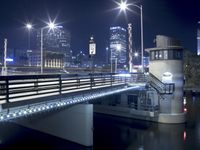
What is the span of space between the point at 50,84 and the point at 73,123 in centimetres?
569

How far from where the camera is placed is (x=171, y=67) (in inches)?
1399

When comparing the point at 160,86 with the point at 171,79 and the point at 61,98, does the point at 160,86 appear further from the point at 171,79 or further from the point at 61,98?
the point at 61,98

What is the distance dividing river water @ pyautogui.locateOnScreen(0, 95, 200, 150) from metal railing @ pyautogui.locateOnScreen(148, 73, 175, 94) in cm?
430

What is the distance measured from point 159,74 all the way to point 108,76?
890cm

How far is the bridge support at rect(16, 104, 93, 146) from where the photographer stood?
2281cm

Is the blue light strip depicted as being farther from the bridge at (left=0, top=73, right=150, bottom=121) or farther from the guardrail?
the guardrail

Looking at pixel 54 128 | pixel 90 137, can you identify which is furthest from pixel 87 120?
pixel 54 128

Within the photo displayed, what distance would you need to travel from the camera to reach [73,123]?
23.4 m

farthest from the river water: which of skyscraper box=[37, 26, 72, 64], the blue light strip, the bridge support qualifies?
skyscraper box=[37, 26, 72, 64]

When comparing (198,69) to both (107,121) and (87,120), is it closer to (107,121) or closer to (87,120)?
(107,121)

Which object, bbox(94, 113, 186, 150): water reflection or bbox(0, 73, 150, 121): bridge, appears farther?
bbox(94, 113, 186, 150): water reflection

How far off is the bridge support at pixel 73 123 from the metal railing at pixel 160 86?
576 inches

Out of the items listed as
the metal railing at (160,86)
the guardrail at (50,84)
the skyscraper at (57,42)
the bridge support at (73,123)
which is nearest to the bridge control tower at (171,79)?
the metal railing at (160,86)

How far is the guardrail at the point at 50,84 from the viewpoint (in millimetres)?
14562
